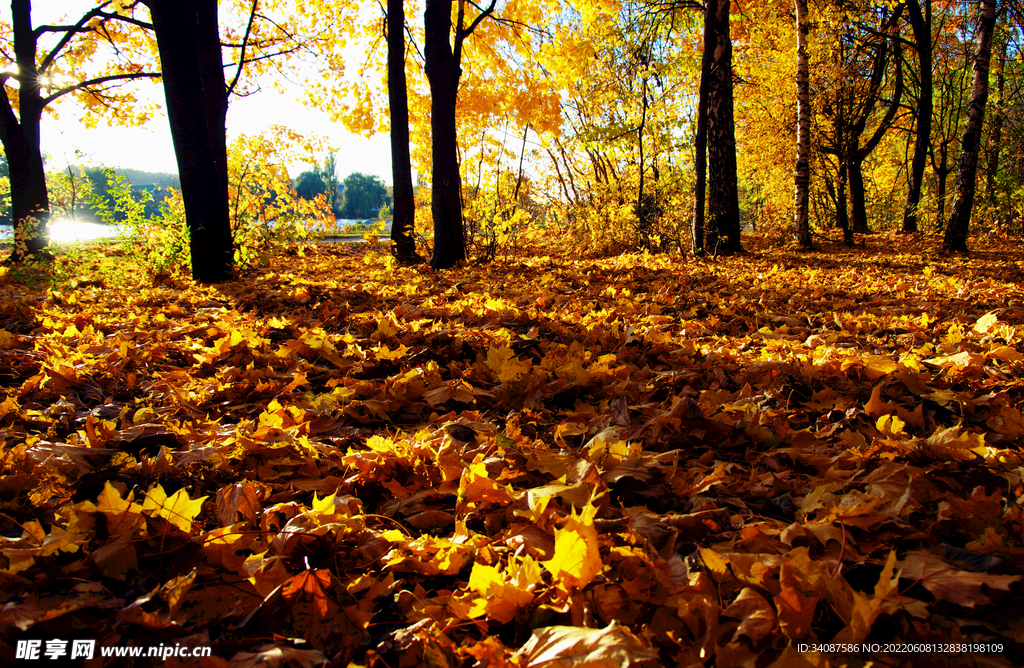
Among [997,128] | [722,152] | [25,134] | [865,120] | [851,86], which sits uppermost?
[851,86]

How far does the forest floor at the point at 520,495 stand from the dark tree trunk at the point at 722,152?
16.8 ft

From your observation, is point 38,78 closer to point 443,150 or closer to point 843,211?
point 443,150

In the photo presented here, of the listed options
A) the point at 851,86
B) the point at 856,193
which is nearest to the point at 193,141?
the point at 851,86

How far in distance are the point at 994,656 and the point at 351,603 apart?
1063 millimetres

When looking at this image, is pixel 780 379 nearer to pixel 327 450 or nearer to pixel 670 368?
pixel 670 368

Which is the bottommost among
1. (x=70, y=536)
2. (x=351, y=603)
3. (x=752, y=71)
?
(x=351, y=603)

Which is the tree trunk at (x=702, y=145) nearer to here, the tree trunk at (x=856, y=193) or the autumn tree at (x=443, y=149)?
the autumn tree at (x=443, y=149)

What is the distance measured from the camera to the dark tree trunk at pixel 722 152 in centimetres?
761

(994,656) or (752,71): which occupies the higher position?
(752,71)

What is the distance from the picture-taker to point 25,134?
30.1ft

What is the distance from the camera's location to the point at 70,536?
39.6 inches

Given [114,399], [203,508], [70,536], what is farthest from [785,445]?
[114,399]

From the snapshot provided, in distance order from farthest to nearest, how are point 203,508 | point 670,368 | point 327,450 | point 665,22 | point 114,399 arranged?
point 665,22 → point 670,368 → point 114,399 → point 327,450 → point 203,508

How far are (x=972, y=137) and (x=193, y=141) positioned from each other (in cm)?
1002
